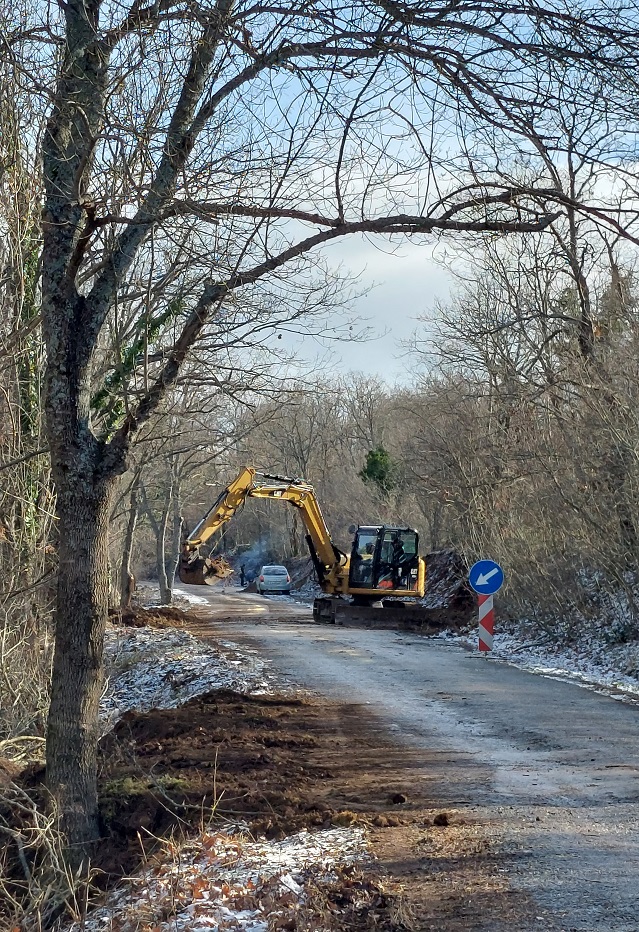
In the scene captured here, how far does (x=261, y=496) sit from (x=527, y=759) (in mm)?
19053

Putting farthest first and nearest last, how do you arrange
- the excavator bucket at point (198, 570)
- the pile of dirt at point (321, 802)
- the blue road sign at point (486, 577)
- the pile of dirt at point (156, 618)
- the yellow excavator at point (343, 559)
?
the yellow excavator at point (343, 559) < the excavator bucket at point (198, 570) < the pile of dirt at point (156, 618) < the blue road sign at point (486, 577) < the pile of dirt at point (321, 802)

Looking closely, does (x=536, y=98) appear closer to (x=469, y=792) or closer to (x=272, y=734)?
(x=469, y=792)

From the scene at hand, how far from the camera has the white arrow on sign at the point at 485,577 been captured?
16.0m

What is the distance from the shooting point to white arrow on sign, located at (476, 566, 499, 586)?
16.0 m

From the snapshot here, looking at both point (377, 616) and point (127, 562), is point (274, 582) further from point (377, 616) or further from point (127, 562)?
point (377, 616)

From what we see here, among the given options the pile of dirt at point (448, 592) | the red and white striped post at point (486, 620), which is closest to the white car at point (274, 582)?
the pile of dirt at point (448, 592)

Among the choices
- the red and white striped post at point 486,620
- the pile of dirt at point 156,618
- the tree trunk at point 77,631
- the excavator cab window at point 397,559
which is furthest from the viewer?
the excavator cab window at point 397,559

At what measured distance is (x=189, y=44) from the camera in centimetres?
632

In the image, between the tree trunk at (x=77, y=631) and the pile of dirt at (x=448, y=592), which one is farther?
the pile of dirt at (x=448, y=592)

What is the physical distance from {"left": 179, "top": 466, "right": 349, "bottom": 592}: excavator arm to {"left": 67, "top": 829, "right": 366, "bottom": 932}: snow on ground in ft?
63.9

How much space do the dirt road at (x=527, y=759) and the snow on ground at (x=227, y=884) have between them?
0.99m

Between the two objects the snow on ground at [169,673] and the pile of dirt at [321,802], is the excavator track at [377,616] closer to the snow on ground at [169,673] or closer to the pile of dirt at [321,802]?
the snow on ground at [169,673]

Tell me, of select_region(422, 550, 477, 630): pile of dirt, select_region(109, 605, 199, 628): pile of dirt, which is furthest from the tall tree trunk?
select_region(422, 550, 477, 630): pile of dirt

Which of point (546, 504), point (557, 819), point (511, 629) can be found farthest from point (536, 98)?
point (511, 629)
